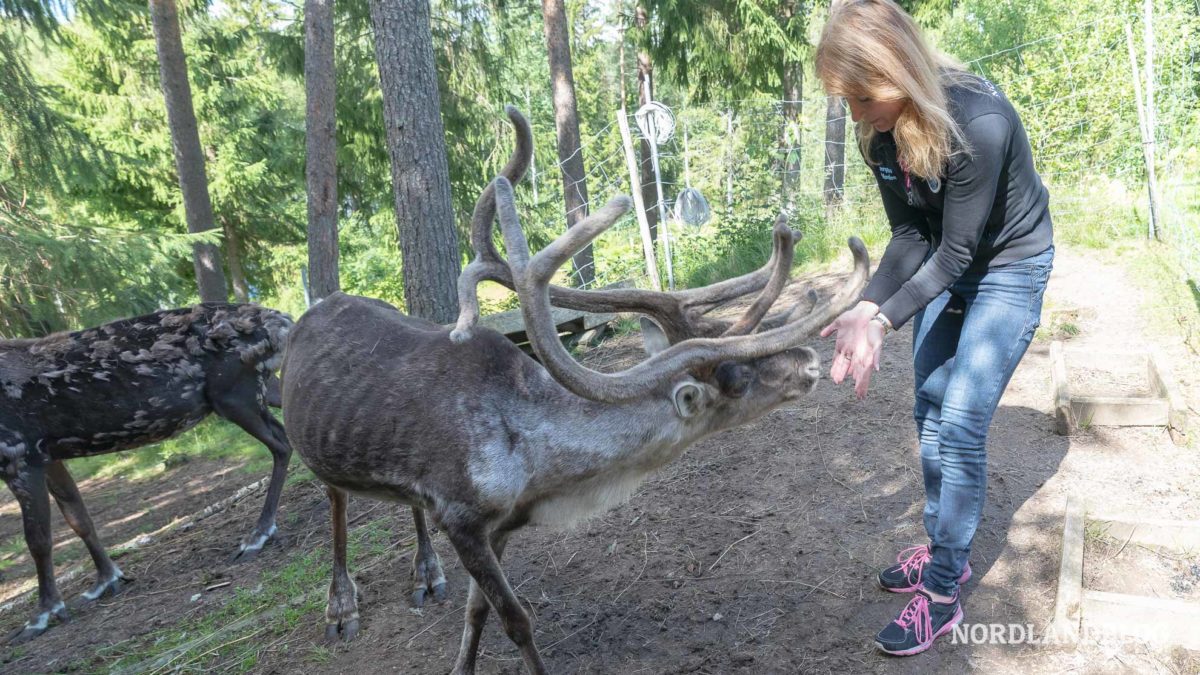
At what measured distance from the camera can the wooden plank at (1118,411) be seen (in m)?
4.75

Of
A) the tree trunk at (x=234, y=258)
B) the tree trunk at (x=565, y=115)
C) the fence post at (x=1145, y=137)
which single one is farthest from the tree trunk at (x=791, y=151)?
the tree trunk at (x=234, y=258)

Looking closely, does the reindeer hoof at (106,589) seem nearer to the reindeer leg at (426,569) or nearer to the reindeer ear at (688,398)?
the reindeer leg at (426,569)

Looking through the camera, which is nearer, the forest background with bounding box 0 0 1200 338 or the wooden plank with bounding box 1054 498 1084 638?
the wooden plank with bounding box 1054 498 1084 638

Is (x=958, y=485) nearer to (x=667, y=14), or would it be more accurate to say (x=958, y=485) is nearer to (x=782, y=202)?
(x=782, y=202)

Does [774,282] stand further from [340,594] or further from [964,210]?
[340,594]

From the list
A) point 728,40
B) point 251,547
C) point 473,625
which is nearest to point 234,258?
point 728,40

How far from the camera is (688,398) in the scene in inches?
127

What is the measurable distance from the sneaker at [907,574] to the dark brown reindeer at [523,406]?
3.34ft

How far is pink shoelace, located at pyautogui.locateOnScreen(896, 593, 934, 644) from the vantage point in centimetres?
319

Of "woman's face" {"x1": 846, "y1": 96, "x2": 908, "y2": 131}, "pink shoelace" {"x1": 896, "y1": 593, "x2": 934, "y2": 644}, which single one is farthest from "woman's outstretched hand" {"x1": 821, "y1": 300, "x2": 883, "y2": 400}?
"pink shoelace" {"x1": 896, "y1": 593, "x2": 934, "y2": 644}

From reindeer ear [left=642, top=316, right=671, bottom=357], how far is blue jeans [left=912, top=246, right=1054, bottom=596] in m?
1.17

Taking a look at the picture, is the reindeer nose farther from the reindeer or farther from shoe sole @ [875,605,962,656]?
the reindeer

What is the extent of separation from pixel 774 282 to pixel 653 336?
24.1 inches

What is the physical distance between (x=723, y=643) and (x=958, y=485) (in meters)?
1.22
